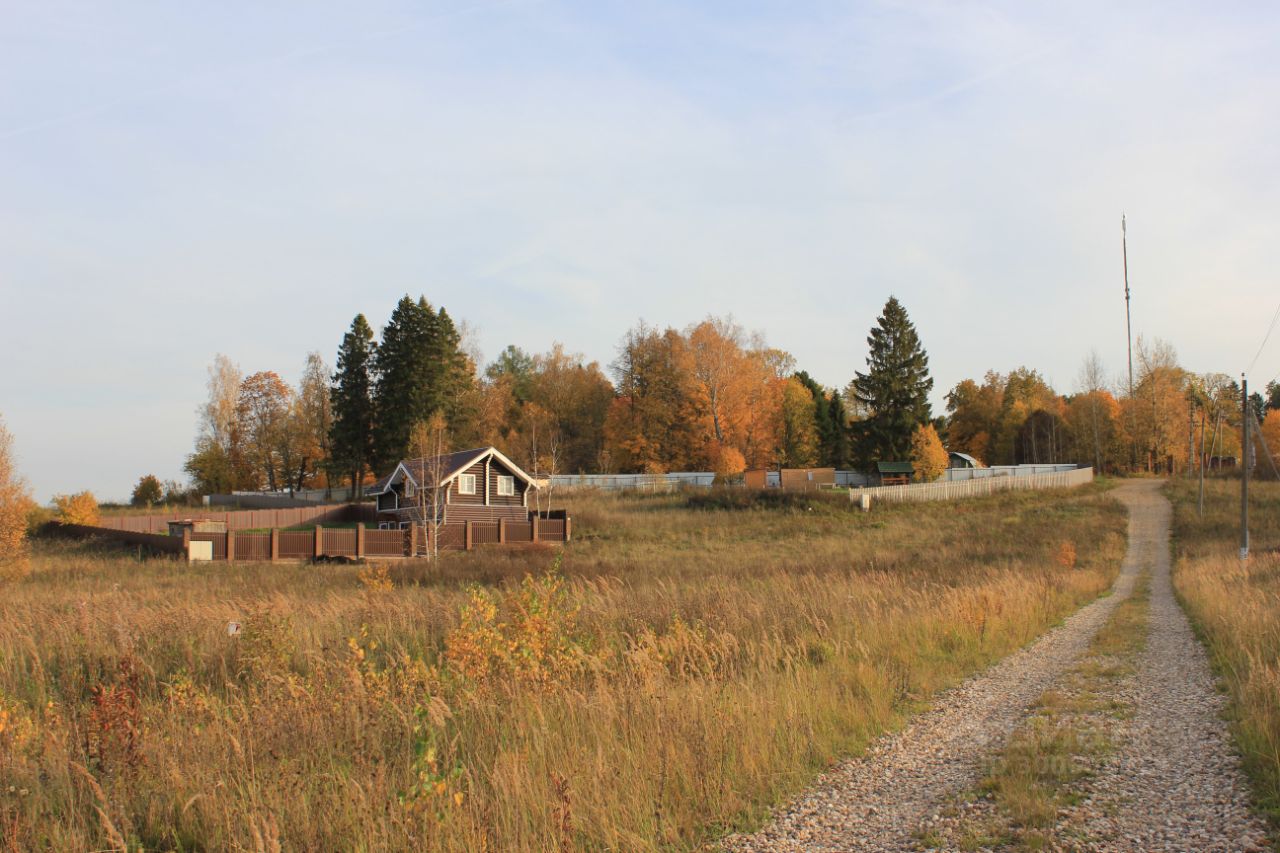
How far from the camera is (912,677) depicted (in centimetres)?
909

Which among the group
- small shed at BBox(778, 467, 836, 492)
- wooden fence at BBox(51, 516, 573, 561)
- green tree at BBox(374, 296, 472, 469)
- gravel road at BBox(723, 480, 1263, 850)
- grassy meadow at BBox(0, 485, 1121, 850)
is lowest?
wooden fence at BBox(51, 516, 573, 561)

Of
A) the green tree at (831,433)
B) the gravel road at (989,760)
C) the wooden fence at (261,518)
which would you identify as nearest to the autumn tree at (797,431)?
the green tree at (831,433)

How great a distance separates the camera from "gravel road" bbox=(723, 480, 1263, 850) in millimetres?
4887

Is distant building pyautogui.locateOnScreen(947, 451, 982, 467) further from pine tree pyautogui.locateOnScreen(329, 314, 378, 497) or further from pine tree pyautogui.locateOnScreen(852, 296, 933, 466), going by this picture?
pine tree pyautogui.locateOnScreen(329, 314, 378, 497)

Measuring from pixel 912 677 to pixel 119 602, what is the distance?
1263 centimetres

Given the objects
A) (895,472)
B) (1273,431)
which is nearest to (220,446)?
(895,472)

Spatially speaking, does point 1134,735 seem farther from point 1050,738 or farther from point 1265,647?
point 1265,647

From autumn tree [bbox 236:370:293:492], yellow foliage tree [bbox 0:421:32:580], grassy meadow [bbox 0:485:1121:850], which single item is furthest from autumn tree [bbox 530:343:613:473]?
grassy meadow [bbox 0:485:1121:850]

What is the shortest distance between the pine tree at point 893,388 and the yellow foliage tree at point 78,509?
168 feet

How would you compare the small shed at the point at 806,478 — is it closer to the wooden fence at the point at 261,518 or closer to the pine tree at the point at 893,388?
the pine tree at the point at 893,388

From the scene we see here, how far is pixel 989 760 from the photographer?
6.38 metres

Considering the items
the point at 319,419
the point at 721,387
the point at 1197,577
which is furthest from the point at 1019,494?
the point at 319,419

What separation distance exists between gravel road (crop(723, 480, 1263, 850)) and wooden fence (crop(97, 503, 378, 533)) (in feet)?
136

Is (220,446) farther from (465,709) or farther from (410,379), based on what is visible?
(465,709)
